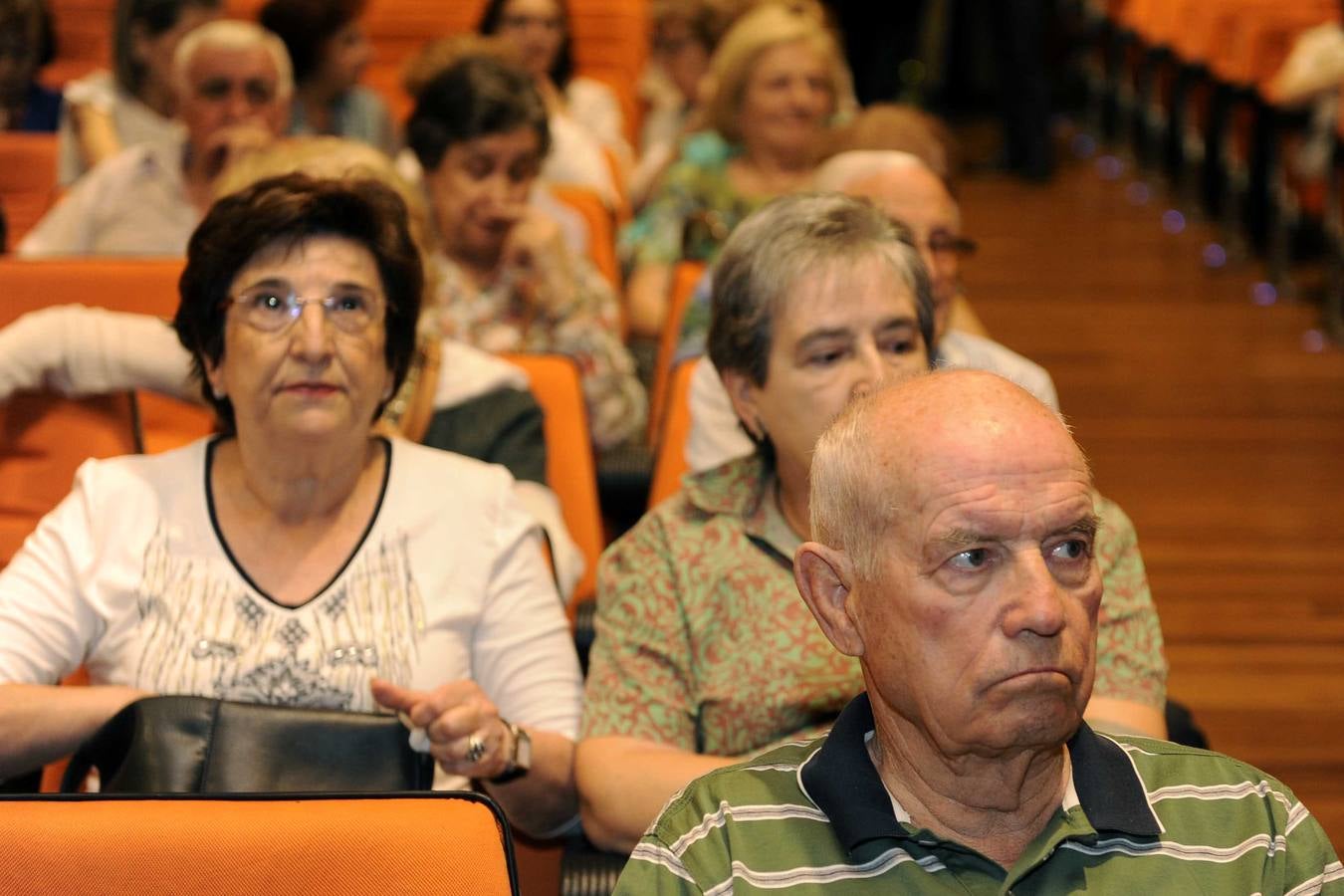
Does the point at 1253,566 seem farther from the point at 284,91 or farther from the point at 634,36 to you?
the point at 634,36

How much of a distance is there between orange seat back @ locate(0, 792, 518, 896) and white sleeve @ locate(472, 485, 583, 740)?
0.61 m

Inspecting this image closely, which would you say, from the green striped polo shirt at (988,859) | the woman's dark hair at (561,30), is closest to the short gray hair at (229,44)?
the woman's dark hair at (561,30)

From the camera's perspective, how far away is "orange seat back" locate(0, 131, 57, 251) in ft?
13.0

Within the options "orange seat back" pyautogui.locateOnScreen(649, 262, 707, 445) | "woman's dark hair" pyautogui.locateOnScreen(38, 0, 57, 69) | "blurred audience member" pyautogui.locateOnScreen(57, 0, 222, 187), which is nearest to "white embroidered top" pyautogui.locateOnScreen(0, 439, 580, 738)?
"orange seat back" pyautogui.locateOnScreen(649, 262, 707, 445)

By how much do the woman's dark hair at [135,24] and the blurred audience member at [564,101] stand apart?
76cm

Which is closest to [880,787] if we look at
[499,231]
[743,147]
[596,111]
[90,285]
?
[90,285]

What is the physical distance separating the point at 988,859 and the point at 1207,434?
357cm

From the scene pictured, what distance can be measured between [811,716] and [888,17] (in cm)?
651

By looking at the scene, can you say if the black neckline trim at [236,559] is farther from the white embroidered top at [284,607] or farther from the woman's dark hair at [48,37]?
the woman's dark hair at [48,37]

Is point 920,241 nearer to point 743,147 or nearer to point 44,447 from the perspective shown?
point 44,447

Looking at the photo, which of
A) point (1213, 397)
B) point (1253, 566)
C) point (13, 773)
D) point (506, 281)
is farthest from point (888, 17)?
point (13, 773)

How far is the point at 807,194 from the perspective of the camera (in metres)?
1.99

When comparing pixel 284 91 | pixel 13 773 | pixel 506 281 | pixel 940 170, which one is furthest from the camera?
pixel 284 91

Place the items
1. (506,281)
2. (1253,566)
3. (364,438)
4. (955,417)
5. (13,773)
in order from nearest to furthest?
(955,417) < (13,773) < (364,438) < (506,281) < (1253,566)
